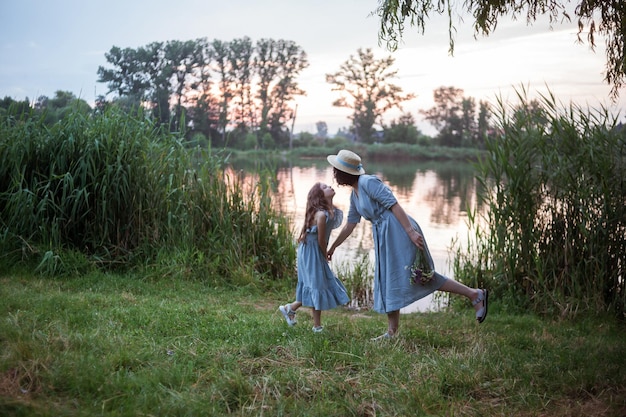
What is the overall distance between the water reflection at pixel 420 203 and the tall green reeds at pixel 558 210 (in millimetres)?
1344

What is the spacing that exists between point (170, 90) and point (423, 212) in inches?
263

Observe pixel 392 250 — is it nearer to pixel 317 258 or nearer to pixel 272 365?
pixel 317 258

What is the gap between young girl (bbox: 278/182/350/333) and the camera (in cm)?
505

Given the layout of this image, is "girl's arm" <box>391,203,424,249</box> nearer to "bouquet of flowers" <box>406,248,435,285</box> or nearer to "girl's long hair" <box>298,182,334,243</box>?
"bouquet of flowers" <box>406,248,435,285</box>

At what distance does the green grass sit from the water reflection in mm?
1456

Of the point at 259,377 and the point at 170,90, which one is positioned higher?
the point at 170,90

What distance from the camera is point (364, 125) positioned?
39.1 m

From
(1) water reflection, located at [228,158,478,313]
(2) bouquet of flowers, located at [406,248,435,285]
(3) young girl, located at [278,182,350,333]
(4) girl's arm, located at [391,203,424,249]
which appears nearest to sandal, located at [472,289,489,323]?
(2) bouquet of flowers, located at [406,248,435,285]

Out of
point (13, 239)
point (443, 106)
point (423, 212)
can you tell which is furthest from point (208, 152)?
point (443, 106)

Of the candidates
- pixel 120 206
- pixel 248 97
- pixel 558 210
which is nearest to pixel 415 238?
pixel 558 210

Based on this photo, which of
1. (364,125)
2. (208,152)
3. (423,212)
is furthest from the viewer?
(364,125)

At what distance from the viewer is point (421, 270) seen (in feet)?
15.5

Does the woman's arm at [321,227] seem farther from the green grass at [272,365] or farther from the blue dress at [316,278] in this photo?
the green grass at [272,365]

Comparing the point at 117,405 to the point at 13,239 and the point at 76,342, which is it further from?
the point at 13,239
